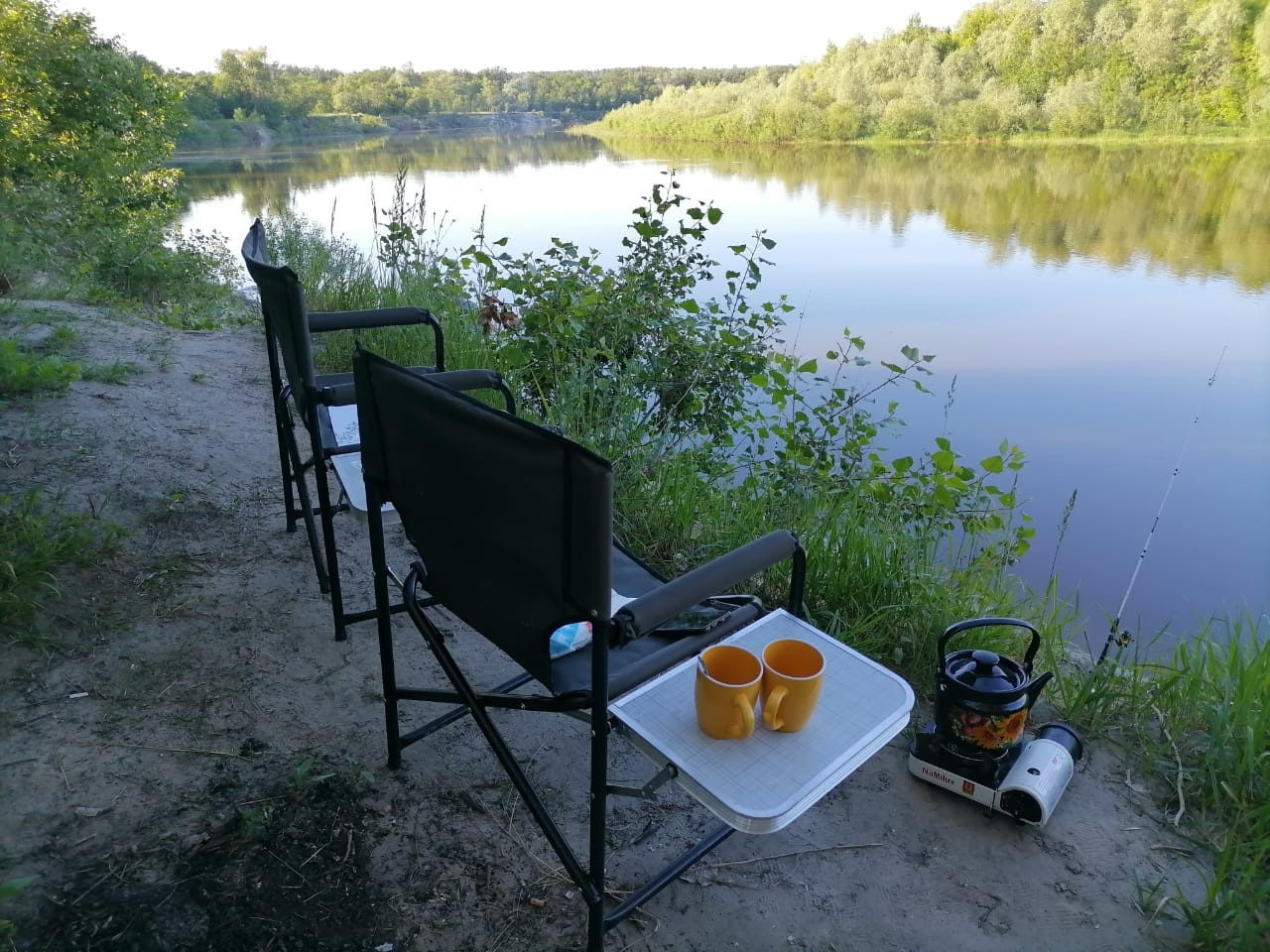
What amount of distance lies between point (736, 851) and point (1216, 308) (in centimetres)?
956

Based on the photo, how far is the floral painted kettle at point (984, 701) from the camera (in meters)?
1.62

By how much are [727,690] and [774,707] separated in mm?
85

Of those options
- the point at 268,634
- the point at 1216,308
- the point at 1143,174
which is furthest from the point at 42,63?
the point at 1143,174

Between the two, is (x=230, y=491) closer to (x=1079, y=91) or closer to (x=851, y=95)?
(x=1079, y=91)

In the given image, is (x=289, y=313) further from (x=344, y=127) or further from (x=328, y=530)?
(x=344, y=127)

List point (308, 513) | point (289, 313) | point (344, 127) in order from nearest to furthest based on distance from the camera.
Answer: point (289, 313)
point (308, 513)
point (344, 127)

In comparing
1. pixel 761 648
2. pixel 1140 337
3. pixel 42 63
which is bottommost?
pixel 1140 337

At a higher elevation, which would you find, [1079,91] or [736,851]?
[1079,91]

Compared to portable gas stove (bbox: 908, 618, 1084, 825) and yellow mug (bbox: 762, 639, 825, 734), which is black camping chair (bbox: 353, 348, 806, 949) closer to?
yellow mug (bbox: 762, 639, 825, 734)

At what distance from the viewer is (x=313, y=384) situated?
1.92 m

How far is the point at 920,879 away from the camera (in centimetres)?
150

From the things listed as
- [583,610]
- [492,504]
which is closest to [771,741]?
[583,610]

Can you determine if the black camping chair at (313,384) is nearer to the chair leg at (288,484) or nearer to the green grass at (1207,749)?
the chair leg at (288,484)

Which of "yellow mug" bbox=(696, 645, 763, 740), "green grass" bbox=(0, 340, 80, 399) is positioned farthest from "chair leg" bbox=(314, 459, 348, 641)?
"green grass" bbox=(0, 340, 80, 399)
